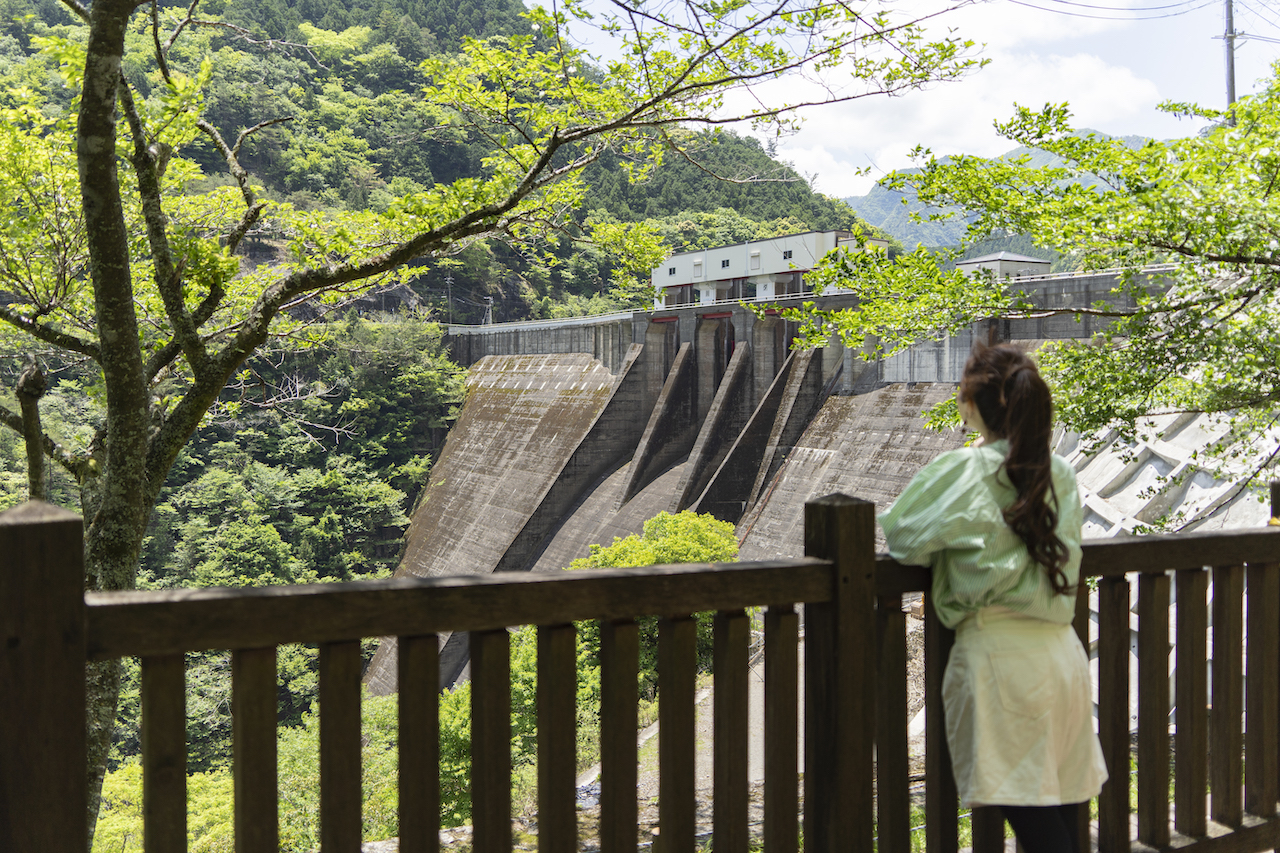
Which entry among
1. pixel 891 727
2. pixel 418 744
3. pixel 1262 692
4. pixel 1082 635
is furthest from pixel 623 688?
pixel 1262 692

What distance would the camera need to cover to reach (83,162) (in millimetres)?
3471

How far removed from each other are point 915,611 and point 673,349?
11.7 metres

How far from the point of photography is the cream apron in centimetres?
152

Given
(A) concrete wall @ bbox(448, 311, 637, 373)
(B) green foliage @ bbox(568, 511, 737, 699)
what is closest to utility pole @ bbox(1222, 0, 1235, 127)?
(B) green foliage @ bbox(568, 511, 737, 699)

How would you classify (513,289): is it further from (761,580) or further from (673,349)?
(761,580)

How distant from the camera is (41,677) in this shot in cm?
113

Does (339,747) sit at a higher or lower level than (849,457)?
higher

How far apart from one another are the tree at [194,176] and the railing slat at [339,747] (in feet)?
9.83

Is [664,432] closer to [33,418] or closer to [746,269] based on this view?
[746,269]

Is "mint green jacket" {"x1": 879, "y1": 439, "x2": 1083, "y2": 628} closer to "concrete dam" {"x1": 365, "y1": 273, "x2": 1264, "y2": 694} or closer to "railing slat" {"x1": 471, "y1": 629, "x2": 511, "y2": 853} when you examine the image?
"railing slat" {"x1": 471, "y1": 629, "x2": 511, "y2": 853}

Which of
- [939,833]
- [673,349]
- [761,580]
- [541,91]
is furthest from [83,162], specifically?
[673,349]

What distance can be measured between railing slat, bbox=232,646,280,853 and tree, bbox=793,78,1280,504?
3602 mm

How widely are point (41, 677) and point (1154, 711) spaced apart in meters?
2.03

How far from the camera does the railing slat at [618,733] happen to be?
1.46m
